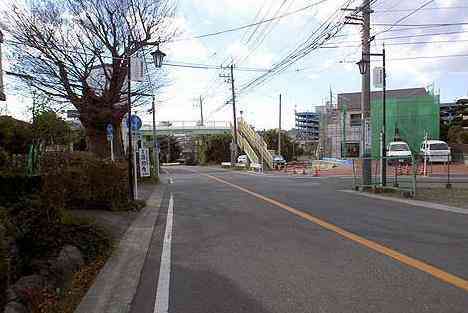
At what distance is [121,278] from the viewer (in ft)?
23.6

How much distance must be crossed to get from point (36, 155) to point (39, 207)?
271 inches

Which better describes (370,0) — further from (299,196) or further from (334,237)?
(334,237)

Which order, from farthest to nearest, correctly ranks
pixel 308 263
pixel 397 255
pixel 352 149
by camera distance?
pixel 352 149
pixel 397 255
pixel 308 263

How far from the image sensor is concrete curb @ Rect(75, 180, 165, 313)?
588 centimetres

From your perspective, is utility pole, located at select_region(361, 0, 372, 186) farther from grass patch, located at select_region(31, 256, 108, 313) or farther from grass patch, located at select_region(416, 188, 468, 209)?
grass patch, located at select_region(31, 256, 108, 313)

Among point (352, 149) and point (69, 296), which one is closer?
point (69, 296)

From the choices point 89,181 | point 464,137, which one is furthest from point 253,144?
point 89,181

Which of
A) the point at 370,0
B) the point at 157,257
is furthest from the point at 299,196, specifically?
the point at 157,257

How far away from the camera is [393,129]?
53.3 metres

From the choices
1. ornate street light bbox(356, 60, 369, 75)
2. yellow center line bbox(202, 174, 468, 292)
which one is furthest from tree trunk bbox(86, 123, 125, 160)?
yellow center line bbox(202, 174, 468, 292)

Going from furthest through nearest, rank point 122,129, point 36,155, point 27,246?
point 122,129 < point 36,155 < point 27,246

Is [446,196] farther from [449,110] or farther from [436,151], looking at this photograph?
[449,110]

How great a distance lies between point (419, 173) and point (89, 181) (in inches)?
988

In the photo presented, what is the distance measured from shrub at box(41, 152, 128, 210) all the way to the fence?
1032cm
